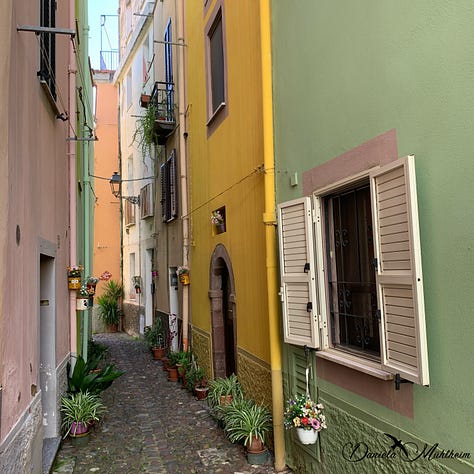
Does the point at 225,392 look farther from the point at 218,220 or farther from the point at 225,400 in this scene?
the point at 218,220

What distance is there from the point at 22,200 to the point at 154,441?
12.2 feet

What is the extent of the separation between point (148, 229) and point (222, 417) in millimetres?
9463

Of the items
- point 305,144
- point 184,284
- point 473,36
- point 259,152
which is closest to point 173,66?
point 184,284

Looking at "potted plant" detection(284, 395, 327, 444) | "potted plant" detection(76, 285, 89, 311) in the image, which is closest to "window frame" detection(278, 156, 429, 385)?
"potted plant" detection(284, 395, 327, 444)

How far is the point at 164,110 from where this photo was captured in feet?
37.8

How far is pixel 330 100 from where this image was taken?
4.10 meters

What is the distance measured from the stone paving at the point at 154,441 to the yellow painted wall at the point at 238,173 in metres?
1.20

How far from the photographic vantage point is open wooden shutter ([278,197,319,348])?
4.39 m

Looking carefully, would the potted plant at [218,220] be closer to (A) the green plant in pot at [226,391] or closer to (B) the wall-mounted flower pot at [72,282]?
(B) the wall-mounted flower pot at [72,282]

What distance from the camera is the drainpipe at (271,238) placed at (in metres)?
5.14

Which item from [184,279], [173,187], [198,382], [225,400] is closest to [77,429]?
[225,400]

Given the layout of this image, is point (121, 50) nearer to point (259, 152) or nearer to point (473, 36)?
point (259, 152)

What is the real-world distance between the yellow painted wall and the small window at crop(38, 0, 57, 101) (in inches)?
92.0

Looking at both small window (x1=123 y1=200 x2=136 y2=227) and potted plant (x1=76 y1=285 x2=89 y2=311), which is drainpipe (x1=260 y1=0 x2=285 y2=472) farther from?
small window (x1=123 y1=200 x2=136 y2=227)
